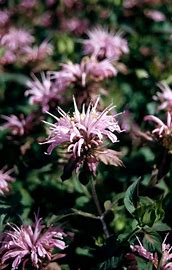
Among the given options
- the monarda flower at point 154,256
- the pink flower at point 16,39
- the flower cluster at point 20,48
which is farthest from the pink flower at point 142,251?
the pink flower at point 16,39

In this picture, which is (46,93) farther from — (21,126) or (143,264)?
(143,264)

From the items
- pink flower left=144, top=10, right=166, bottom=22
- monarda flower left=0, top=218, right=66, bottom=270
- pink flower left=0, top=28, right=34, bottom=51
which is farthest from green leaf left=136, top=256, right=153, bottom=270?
pink flower left=144, top=10, right=166, bottom=22

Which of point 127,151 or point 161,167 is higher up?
point 161,167

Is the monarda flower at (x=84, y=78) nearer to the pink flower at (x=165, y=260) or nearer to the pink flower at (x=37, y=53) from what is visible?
the pink flower at (x=37, y=53)

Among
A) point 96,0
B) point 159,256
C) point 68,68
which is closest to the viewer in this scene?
point 159,256

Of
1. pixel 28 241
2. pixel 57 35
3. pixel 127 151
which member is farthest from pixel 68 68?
pixel 57 35

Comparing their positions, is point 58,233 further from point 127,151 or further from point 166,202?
point 127,151

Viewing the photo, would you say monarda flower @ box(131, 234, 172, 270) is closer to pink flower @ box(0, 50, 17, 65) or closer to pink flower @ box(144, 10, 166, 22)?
pink flower @ box(0, 50, 17, 65)
